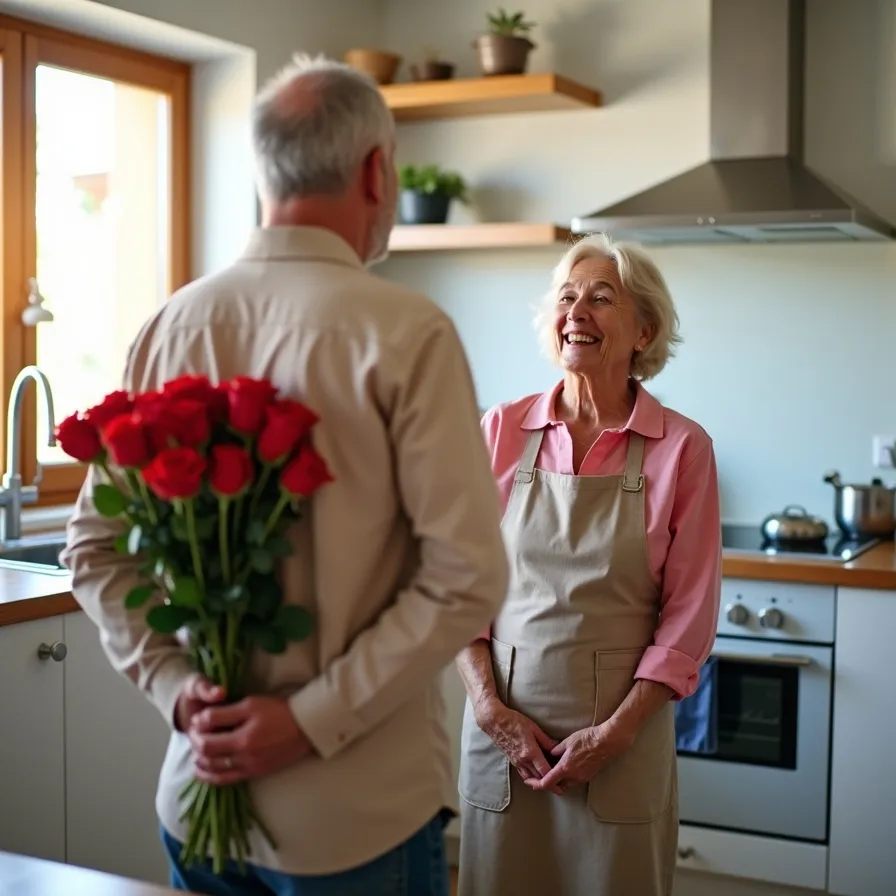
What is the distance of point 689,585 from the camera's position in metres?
1.99

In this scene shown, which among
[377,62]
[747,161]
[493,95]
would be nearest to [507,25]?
[493,95]

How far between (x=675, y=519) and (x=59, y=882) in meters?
1.07

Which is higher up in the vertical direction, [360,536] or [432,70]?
[432,70]

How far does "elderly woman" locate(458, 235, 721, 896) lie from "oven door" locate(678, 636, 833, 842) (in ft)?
3.12

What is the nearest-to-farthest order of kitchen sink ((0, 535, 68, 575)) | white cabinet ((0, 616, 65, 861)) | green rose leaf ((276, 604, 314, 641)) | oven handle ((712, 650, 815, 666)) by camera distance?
green rose leaf ((276, 604, 314, 641)) < white cabinet ((0, 616, 65, 861)) < kitchen sink ((0, 535, 68, 575)) < oven handle ((712, 650, 815, 666))

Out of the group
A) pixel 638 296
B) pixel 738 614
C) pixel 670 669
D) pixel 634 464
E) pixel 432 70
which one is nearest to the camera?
pixel 670 669

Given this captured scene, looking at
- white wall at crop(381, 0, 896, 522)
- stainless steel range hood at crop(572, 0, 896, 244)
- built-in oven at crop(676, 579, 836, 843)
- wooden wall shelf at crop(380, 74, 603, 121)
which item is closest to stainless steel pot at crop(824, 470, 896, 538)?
white wall at crop(381, 0, 896, 522)

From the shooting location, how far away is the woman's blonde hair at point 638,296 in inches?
84.6

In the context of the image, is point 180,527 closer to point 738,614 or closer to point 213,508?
point 213,508

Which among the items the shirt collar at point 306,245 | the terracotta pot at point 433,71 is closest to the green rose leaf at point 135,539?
the shirt collar at point 306,245

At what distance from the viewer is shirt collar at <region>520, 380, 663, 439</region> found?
2062 millimetres

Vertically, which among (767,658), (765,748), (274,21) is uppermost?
(274,21)

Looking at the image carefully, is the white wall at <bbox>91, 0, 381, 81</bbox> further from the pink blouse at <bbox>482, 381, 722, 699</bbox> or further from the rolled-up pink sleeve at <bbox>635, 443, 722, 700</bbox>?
the rolled-up pink sleeve at <bbox>635, 443, 722, 700</bbox>

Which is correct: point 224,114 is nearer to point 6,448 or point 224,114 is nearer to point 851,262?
point 6,448
